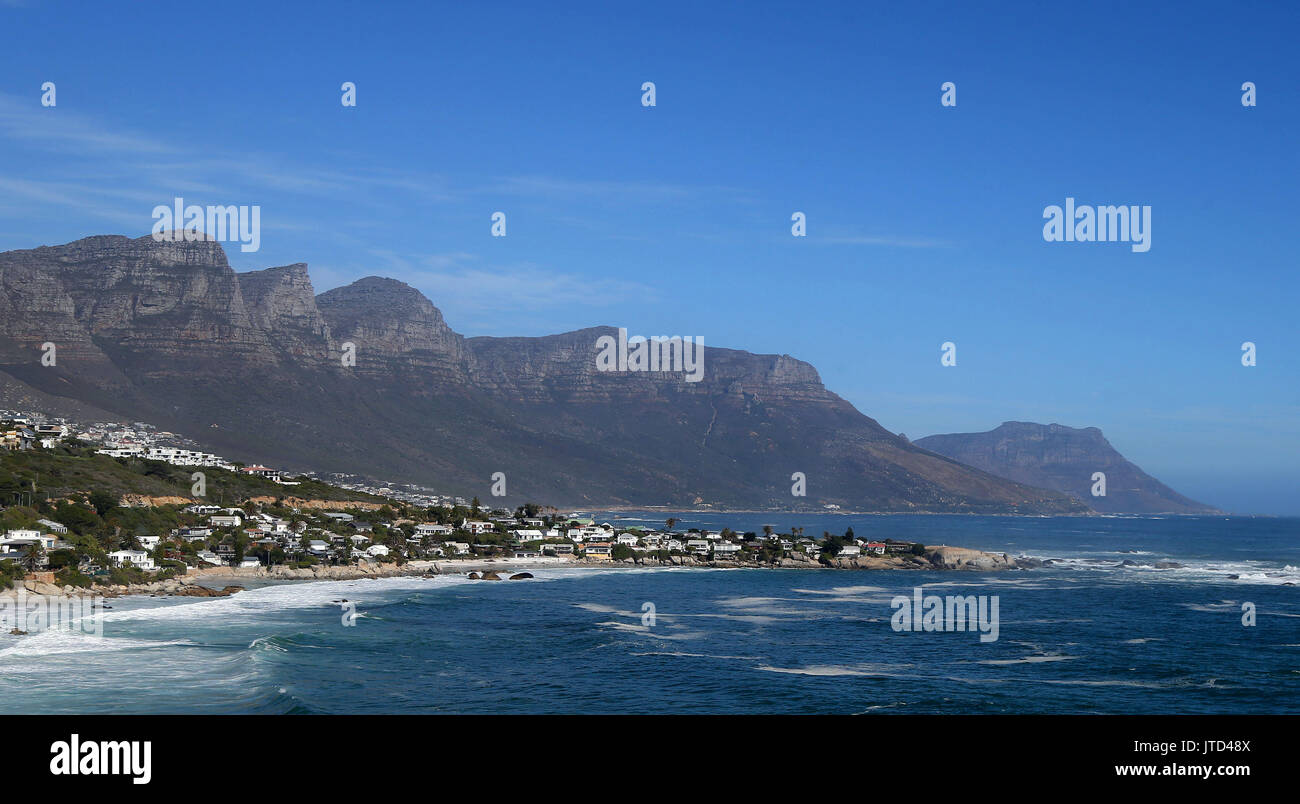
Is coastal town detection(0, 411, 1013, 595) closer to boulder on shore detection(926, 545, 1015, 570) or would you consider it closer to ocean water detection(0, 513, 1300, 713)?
boulder on shore detection(926, 545, 1015, 570)

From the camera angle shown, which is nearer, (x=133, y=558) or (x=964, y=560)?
(x=133, y=558)

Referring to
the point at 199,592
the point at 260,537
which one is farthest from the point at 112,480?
the point at 199,592

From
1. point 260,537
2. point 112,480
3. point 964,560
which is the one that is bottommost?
point 964,560

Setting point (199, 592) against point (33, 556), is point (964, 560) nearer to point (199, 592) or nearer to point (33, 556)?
point (199, 592)

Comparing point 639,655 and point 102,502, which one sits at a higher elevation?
point 102,502

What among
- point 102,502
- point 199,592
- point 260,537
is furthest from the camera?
point 260,537
